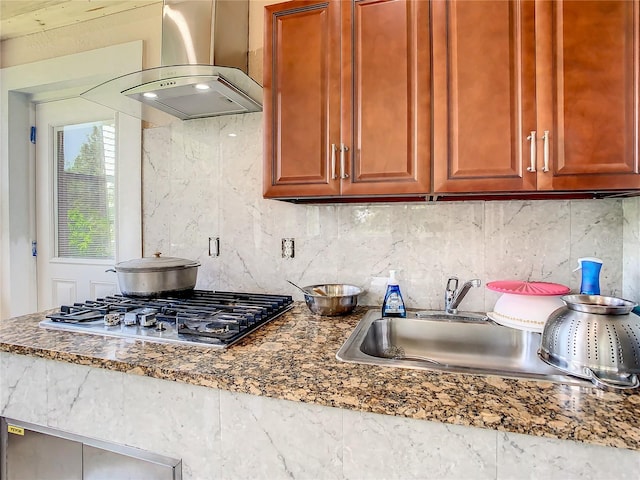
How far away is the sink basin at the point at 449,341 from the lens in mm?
1227

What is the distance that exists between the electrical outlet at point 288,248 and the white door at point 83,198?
901 millimetres

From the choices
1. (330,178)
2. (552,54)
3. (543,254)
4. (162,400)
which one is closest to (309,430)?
(162,400)

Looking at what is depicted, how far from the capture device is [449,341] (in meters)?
1.35

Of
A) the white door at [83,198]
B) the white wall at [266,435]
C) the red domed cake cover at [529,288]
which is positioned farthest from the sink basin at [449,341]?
the white door at [83,198]

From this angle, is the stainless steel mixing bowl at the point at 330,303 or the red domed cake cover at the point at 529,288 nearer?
the red domed cake cover at the point at 529,288

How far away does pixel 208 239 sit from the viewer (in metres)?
1.86

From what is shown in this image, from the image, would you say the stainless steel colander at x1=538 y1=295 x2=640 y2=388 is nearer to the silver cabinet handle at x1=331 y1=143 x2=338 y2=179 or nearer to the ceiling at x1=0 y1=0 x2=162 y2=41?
the silver cabinet handle at x1=331 y1=143 x2=338 y2=179

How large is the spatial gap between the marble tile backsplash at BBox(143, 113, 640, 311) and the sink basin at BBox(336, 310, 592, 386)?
0.59ft

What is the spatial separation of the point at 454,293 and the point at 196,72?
4.45 feet

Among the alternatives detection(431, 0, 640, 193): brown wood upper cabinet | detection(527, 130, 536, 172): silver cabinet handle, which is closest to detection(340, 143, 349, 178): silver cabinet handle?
detection(431, 0, 640, 193): brown wood upper cabinet

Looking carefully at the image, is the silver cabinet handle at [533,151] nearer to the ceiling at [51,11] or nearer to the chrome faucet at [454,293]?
the chrome faucet at [454,293]

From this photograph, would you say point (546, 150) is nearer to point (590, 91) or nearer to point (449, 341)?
point (590, 91)

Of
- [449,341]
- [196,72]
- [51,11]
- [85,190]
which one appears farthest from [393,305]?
[51,11]

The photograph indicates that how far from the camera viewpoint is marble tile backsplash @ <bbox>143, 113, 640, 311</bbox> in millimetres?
1368
